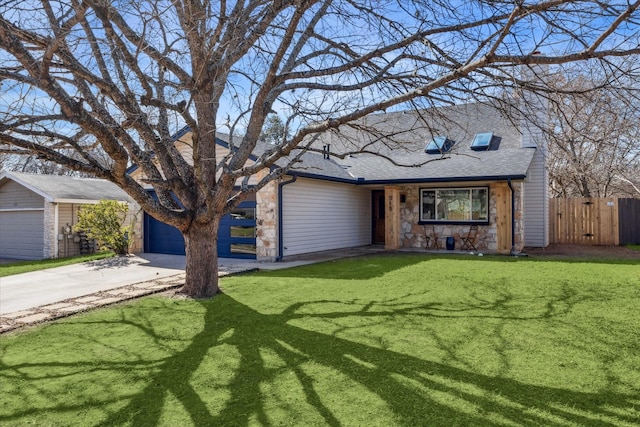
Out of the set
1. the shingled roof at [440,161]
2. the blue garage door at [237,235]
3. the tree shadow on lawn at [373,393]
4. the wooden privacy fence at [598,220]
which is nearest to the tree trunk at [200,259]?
the tree shadow on lawn at [373,393]

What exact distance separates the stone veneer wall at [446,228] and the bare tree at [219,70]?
7945 mm

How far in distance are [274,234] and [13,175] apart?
10758 millimetres

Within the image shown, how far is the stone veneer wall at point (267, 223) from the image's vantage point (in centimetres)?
1168

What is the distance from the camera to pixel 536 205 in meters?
15.4

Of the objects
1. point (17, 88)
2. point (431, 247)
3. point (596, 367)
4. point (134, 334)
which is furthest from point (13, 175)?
point (596, 367)

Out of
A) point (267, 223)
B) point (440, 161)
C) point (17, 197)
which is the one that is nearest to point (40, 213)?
point (17, 197)

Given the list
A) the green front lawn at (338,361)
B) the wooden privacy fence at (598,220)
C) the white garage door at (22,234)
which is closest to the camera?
the green front lawn at (338,361)

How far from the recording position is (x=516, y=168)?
500 inches

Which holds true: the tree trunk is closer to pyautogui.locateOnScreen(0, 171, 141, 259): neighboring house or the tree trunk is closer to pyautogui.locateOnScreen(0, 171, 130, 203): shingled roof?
pyautogui.locateOnScreen(0, 171, 141, 259): neighboring house

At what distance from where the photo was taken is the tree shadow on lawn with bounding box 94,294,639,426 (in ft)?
10.0

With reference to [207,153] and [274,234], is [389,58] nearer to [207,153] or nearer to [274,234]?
[207,153]

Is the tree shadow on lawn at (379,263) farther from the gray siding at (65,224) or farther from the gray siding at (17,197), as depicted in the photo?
the gray siding at (17,197)

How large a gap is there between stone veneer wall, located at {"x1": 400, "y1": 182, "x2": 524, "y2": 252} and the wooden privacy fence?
4443mm

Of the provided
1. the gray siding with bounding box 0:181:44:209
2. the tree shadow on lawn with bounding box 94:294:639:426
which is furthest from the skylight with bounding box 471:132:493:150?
the gray siding with bounding box 0:181:44:209
